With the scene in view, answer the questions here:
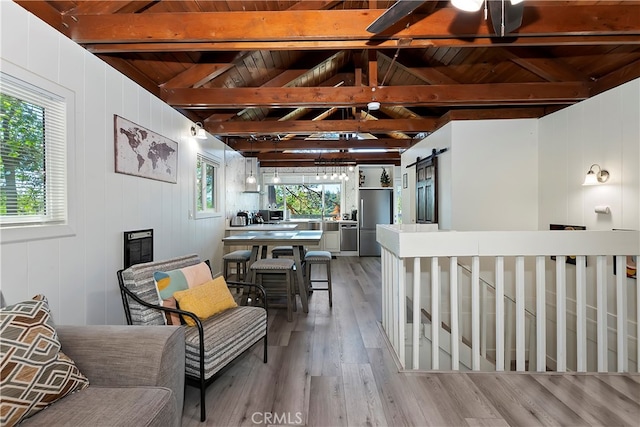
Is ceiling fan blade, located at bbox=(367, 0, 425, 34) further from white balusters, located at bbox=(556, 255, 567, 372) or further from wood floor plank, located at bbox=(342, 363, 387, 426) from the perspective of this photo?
wood floor plank, located at bbox=(342, 363, 387, 426)

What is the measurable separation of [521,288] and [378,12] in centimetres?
228

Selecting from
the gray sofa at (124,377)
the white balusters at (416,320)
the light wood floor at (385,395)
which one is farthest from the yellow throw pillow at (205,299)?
the white balusters at (416,320)

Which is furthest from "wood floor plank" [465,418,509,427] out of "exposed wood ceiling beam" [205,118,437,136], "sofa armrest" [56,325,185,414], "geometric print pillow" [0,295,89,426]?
"exposed wood ceiling beam" [205,118,437,136]

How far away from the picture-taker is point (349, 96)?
3.65 metres

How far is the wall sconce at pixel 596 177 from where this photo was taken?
2894 millimetres

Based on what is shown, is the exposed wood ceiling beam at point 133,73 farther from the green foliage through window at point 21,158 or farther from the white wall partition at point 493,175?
the white wall partition at point 493,175

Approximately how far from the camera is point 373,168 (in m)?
8.08

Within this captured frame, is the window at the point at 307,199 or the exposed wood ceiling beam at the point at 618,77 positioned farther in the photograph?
the window at the point at 307,199

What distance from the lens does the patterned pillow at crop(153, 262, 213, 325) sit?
6.70 ft

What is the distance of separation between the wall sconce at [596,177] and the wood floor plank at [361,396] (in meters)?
2.77

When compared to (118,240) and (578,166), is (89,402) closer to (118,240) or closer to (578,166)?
(118,240)

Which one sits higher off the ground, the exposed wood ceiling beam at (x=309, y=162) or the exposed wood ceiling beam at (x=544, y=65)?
the exposed wood ceiling beam at (x=544, y=65)

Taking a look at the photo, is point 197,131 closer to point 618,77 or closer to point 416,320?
point 416,320

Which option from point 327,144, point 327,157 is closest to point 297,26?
point 327,144
